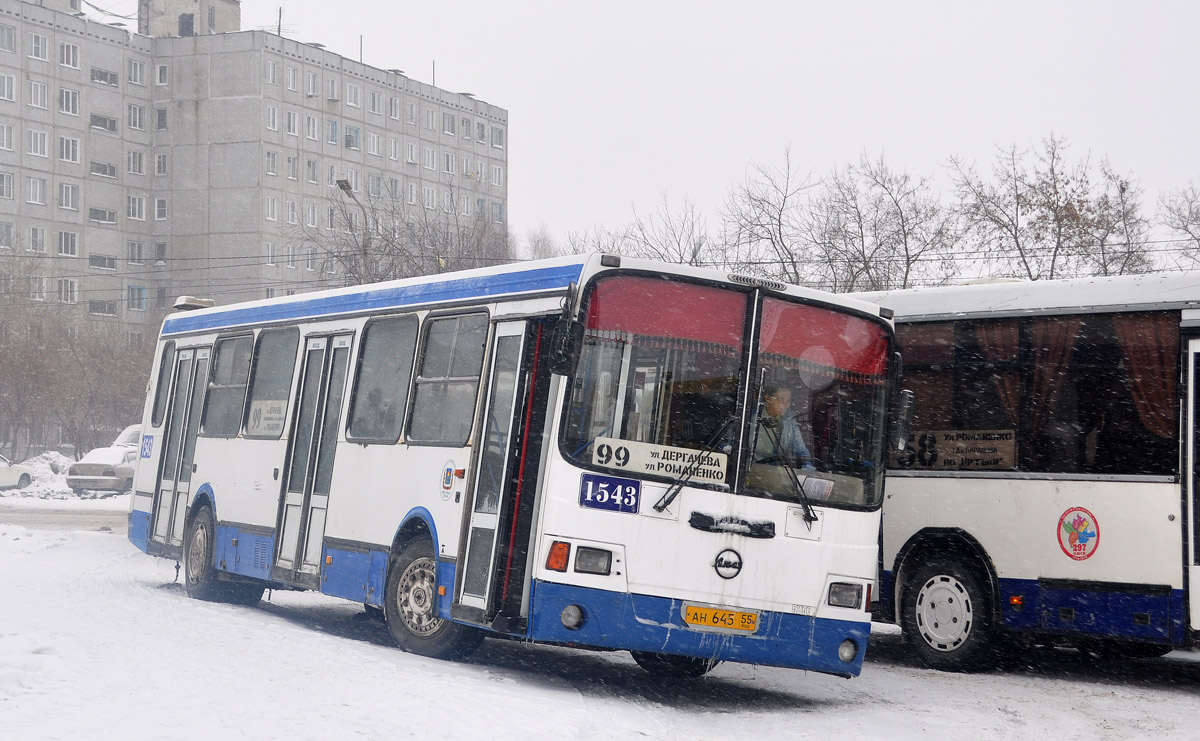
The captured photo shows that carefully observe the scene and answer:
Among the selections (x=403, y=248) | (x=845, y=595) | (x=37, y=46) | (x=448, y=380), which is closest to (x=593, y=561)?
(x=845, y=595)

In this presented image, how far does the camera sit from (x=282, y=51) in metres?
84.2

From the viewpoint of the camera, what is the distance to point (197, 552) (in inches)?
588

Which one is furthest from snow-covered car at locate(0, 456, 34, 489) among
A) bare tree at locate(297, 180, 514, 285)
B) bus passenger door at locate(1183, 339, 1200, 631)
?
bus passenger door at locate(1183, 339, 1200, 631)

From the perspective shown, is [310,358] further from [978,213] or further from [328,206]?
[328,206]

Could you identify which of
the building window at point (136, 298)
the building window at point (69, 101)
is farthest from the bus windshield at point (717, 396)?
the building window at point (136, 298)

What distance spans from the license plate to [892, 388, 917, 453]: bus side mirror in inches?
70.8

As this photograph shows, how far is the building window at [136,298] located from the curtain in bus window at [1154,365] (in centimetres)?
8247

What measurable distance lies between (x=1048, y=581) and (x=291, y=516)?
6.76 m

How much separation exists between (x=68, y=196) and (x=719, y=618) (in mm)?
81580

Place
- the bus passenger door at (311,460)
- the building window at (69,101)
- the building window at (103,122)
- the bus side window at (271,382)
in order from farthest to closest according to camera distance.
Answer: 1. the building window at (103,122)
2. the building window at (69,101)
3. the bus side window at (271,382)
4. the bus passenger door at (311,460)

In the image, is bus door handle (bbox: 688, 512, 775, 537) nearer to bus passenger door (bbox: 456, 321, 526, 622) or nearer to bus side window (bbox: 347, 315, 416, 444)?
bus passenger door (bbox: 456, 321, 526, 622)

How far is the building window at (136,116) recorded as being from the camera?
85125mm

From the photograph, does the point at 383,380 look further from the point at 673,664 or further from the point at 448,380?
the point at 673,664

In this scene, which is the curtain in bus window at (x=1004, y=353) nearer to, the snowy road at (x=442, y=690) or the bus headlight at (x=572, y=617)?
the snowy road at (x=442, y=690)
